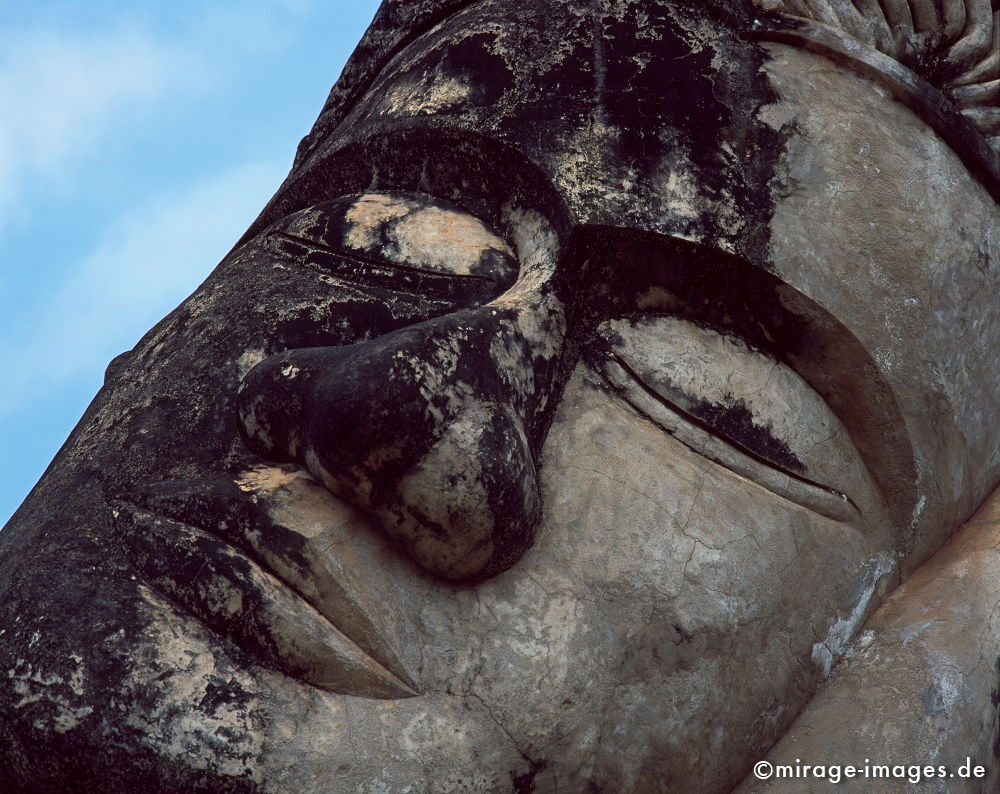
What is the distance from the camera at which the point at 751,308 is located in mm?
2352

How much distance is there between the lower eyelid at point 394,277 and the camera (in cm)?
231

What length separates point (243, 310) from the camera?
7.74ft

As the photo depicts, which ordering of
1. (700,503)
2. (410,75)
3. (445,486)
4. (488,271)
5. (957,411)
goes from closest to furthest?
1. (445,486)
2. (700,503)
3. (488,271)
4. (957,411)
5. (410,75)

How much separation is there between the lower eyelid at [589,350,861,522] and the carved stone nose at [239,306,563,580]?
278 millimetres

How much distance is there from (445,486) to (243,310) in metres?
0.72

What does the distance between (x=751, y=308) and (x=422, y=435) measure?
0.84 m

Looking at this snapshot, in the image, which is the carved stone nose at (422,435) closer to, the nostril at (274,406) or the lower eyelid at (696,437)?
the nostril at (274,406)

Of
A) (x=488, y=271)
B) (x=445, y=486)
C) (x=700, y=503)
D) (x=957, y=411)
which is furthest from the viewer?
(x=957, y=411)

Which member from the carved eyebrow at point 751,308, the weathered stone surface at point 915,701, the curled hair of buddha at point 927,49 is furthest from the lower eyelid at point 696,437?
the curled hair of buddha at point 927,49

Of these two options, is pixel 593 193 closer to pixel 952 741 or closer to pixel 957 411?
pixel 957 411

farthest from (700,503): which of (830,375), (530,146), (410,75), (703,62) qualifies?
(410,75)

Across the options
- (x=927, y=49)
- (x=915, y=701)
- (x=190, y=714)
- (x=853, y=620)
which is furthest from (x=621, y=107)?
(x=190, y=714)

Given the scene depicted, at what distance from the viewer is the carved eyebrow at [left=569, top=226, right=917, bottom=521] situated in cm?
229

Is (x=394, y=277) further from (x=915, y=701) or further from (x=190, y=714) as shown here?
(x=915, y=701)
